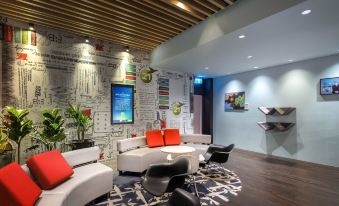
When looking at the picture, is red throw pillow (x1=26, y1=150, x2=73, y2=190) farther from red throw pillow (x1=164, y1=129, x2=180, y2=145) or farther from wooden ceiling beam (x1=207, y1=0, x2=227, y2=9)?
wooden ceiling beam (x1=207, y1=0, x2=227, y2=9)

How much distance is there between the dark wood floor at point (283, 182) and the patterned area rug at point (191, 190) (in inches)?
7.7

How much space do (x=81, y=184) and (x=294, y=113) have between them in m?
6.32

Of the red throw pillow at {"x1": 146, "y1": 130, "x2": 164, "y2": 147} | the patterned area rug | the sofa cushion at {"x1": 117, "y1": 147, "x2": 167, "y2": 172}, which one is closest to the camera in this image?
the patterned area rug

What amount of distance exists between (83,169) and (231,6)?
4.16 meters

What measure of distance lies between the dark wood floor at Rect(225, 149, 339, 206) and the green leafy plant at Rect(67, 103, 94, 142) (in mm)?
3856

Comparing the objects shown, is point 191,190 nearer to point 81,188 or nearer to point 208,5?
point 81,188

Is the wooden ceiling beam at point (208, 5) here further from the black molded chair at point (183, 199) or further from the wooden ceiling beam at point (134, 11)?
the black molded chair at point (183, 199)

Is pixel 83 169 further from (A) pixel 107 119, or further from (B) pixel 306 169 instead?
(B) pixel 306 169

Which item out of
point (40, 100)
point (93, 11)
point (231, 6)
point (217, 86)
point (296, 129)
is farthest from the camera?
point (217, 86)

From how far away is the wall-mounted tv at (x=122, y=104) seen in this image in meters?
6.02

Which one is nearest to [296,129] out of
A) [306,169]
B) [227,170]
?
[306,169]

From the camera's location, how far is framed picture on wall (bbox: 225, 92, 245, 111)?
7.78m

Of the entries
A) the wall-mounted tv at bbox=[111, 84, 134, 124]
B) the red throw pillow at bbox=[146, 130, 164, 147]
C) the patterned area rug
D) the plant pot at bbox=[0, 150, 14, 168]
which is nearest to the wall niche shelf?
the patterned area rug

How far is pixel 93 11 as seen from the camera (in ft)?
13.3
